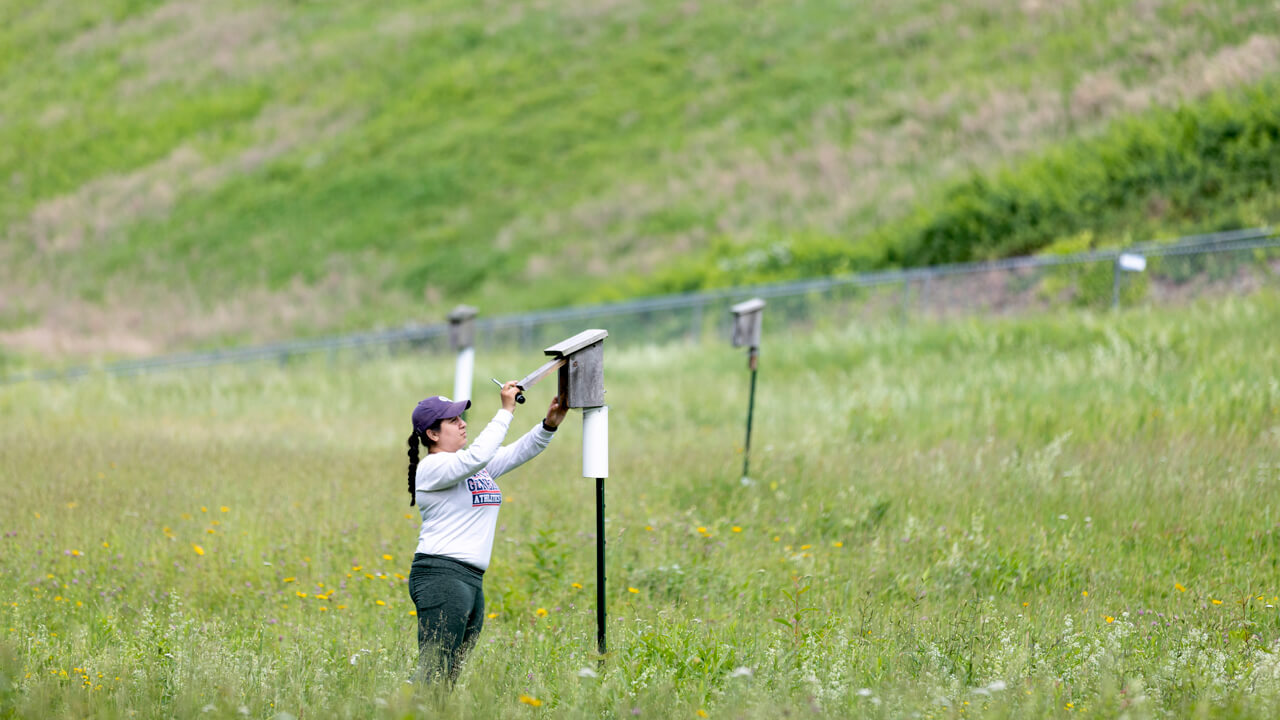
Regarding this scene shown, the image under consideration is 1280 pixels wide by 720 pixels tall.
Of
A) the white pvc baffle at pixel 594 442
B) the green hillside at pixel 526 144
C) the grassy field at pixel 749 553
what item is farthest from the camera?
the green hillside at pixel 526 144

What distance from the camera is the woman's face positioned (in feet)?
17.8

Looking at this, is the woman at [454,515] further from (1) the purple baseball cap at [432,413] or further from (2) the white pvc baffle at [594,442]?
(2) the white pvc baffle at [594,442]

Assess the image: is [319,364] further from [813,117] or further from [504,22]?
[504,22]

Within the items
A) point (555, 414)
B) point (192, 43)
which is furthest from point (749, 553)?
point (192, 43)

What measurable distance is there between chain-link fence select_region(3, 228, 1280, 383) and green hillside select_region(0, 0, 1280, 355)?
2.04 meters

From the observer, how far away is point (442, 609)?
524 cm

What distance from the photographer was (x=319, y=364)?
21969 millimetres

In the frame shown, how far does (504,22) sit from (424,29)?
335 centimetres

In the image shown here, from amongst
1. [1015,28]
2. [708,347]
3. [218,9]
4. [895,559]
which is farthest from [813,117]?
[218,9]

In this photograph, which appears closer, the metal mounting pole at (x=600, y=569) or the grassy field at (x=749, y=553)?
the grassy field at (x=749, y=553)

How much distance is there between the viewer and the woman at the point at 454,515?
17.0 feet

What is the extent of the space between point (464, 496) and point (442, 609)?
54cm

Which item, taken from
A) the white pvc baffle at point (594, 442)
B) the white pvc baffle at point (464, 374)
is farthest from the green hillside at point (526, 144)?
the white pvc baffle at point (594, 442)

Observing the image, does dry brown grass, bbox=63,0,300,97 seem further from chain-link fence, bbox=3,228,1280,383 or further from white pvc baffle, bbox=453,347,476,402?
white pvc baffle, bbox=453,347,476,402
